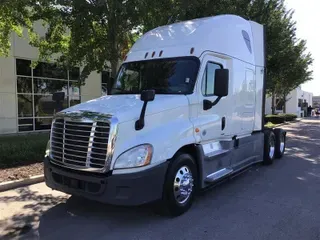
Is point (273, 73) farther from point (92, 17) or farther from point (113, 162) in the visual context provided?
point (113, 162)

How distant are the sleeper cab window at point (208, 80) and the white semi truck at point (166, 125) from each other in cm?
2

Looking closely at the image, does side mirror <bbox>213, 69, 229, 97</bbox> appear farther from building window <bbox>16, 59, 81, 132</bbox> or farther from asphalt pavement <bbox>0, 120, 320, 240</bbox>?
building window <bbox>16, 59, 81, 132</bbox>

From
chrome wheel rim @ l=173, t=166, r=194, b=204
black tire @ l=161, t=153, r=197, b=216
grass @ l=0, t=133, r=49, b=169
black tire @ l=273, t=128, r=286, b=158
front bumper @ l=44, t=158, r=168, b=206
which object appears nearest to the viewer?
front bumper @ l=44, t=158, r=168, b=206

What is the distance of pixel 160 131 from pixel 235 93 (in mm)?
2778

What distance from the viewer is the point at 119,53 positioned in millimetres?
10812

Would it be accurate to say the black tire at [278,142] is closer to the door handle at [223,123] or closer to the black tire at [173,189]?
the door handle at [223,123]

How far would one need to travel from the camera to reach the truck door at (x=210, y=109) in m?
5.70

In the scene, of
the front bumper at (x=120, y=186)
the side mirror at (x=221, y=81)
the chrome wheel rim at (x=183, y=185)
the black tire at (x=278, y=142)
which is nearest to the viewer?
the front bumper at (x=120, y=186)

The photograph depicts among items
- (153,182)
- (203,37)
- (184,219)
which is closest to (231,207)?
(184,219)

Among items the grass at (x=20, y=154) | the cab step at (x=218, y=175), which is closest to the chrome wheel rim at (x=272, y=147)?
the cab step at (x=218, y=175)

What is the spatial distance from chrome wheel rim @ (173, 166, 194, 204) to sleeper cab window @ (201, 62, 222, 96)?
4.74 feet

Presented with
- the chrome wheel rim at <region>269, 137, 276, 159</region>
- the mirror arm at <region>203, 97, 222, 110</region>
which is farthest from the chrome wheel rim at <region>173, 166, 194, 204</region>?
the chrome wheel rim at <region>269, 137, 276, 159</region>

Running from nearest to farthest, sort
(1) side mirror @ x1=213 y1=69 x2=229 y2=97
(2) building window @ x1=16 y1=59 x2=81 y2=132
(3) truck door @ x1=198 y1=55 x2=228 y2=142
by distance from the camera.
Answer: (1) side mirror @ x1=213 y1=69 x2=229 y2=97 < (3) truck door @ x1=198 y1=55 x2=228 y2=142 < (2) building window @ x1=16 y1=59 x2=81 y2=132

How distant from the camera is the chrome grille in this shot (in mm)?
4559
